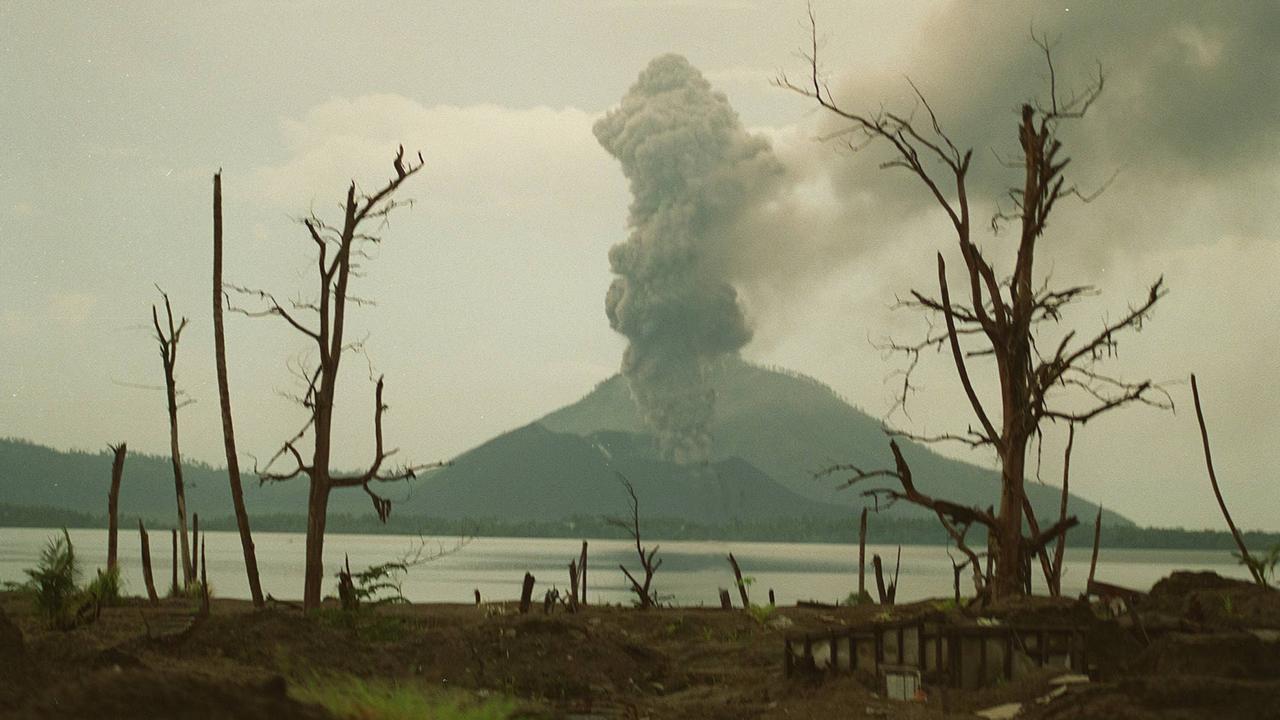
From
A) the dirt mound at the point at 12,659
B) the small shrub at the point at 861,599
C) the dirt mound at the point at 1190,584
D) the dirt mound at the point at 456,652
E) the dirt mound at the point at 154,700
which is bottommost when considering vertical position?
the dirt mound at the point at 456,652

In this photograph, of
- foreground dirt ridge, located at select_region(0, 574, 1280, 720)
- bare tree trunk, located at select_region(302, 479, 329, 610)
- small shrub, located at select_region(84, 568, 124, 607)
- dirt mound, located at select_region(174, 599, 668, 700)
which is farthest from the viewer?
bare tree trunk, located at select_region(302, 479, 329, 610)

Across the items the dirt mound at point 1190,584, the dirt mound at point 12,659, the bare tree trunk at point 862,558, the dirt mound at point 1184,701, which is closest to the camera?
the dirt mound at point 12,659

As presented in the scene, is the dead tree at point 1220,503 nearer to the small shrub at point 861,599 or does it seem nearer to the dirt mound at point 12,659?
the small shrub at point 861,599

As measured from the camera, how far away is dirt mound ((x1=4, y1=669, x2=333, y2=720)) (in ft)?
26.3

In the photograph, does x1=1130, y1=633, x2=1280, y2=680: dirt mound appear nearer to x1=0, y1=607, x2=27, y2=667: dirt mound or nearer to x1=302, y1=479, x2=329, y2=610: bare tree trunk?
x1=0, y1=607, x2=27, y2=667: dirt mound

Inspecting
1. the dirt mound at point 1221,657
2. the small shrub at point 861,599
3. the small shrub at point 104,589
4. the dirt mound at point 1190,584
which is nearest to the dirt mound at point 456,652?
the small shrub at point 104,589

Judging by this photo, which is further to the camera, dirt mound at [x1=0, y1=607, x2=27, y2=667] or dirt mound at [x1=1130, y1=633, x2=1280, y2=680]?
dirt mound at [x1=1130, y1=633, x2=1280, y2=680]

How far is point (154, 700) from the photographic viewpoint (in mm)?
8188

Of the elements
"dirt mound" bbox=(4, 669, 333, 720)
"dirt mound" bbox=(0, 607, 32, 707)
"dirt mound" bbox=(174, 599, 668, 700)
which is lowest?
"dirt mound" bbox=(174, 599, 668, 700)

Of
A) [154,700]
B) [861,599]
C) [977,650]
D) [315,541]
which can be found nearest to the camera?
[154,700]

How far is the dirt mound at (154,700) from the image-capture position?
26.3 ft

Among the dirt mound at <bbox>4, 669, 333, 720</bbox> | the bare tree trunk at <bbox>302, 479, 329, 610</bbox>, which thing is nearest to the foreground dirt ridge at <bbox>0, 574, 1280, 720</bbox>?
the dirt mound at <bbox>4, 669, 333, 720</bbox>

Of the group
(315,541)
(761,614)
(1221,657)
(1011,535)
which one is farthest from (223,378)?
(1221,657)

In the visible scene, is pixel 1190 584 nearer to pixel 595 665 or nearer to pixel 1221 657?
pixel 1221 657
